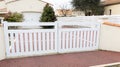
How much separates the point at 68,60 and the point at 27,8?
1786 cm

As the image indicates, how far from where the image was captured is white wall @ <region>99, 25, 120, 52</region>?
614 centimetres

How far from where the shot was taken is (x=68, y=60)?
5.20 meters

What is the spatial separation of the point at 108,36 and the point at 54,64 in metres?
2.92

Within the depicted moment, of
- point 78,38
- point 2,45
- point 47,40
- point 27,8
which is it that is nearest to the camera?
point 2,45

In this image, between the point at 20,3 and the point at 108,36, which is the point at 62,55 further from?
the point at 20,3

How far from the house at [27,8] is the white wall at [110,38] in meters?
16.1

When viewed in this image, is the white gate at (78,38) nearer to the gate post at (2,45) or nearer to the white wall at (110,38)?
the white wall at (110,38)

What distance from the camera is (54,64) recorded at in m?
4.82

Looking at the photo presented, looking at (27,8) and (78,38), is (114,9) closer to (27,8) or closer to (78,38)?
(27,8)

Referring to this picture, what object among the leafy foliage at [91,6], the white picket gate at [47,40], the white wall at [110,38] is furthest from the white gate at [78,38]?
the leafy foliage at [91,6]

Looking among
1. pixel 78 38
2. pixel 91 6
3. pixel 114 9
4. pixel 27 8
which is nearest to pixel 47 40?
pixel 78 38

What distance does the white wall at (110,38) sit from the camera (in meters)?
6.14

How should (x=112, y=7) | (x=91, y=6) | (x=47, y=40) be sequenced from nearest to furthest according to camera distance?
(x=47, y=40) < (x=112, y=7) < (x=91, y=6)

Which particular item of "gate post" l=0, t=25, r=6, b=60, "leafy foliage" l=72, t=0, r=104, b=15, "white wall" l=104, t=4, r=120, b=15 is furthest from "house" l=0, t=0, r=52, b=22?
"gate post" l=0, t=25, r=6, b=60
